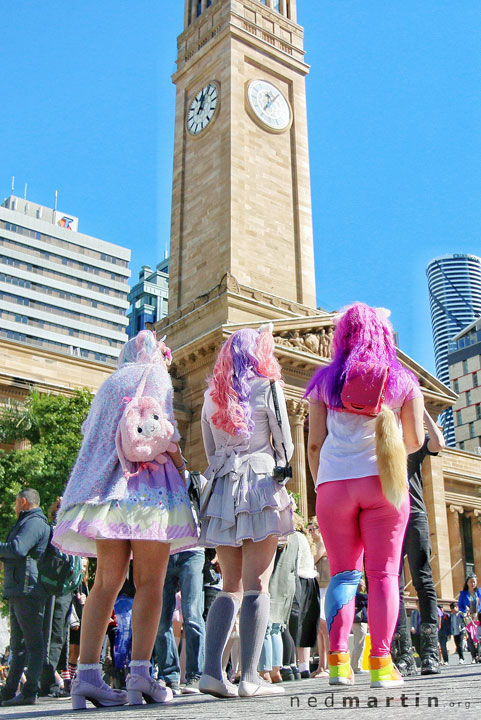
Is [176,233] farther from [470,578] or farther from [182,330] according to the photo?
[470,578]

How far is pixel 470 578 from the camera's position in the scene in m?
15.3

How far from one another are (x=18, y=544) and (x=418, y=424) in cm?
357

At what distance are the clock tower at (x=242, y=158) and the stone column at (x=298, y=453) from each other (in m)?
5.25

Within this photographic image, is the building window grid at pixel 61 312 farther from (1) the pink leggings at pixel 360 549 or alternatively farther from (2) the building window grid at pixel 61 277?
(1) the pink leggings at pixel 360 549

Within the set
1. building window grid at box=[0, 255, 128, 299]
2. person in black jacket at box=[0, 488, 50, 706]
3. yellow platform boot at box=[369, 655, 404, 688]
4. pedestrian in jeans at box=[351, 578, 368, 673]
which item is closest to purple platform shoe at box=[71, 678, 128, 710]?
yellow platform boot at box=[369, 655, 404, 688]

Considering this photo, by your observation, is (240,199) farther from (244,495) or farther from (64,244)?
(64,244)

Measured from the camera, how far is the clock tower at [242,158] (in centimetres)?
3600

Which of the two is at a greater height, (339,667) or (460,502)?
(460,502)

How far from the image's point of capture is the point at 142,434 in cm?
545

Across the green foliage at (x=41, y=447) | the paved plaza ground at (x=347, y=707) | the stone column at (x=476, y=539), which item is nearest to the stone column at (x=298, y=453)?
the green foliage at (x=41, y=447)

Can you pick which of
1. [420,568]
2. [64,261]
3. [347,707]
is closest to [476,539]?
[420,568]

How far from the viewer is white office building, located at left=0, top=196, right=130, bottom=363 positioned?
92438 mm

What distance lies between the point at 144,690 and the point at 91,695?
1.05 ft

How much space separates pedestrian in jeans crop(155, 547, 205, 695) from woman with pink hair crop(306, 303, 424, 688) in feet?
8.58
